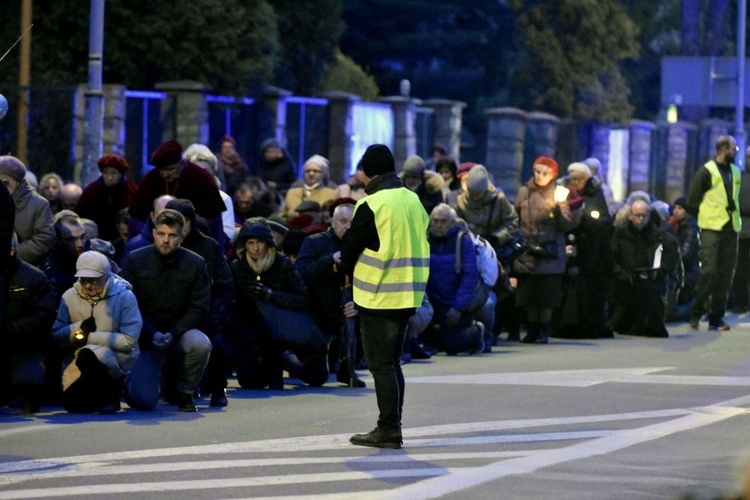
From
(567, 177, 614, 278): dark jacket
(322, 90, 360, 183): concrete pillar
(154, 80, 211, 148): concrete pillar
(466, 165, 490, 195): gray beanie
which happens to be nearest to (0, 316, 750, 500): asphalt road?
(466, 165, 490, 195): gray beanie

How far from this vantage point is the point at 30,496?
10.2 metres

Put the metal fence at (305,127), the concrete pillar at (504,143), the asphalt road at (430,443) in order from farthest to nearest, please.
A: the concrete pillar at (504,143) < the metal fence at (305,127) < the asphalt road at (430,443)

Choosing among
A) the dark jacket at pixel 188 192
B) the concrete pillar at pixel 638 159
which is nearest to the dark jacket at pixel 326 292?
the dark jacket at pixel 188 192

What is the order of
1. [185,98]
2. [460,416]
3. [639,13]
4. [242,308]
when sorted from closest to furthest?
[460,416] < [242,308] < [185,98] < [639,13]

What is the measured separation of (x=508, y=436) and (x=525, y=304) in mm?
8193

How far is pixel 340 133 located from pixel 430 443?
18070 millimetres

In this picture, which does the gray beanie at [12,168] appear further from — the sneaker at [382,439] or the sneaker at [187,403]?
the sneaker at [382,439]

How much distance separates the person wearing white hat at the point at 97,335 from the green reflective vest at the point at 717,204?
9538 mm

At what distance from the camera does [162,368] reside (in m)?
14.4

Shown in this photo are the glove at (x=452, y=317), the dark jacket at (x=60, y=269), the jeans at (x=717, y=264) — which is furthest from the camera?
the jeans at (x=717, y=264)

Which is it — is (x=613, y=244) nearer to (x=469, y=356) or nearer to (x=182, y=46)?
(x=469, y=356)

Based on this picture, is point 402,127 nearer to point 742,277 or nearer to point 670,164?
point 742,277

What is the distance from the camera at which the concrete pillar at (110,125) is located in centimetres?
2606

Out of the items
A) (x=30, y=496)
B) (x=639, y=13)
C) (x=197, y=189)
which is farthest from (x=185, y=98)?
(x=639, y=13)
